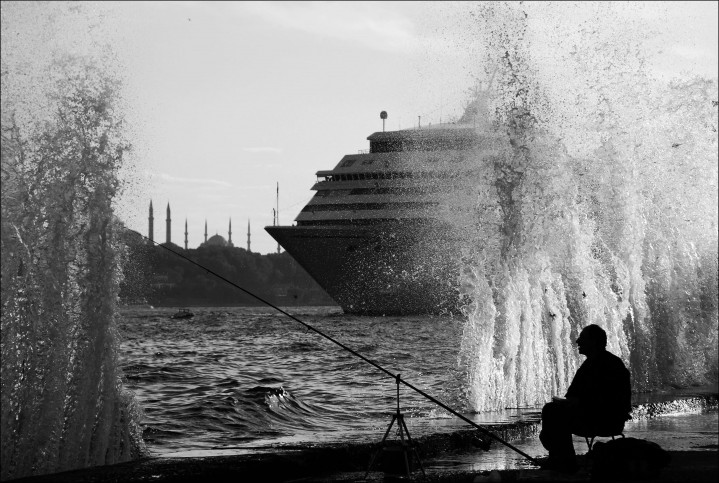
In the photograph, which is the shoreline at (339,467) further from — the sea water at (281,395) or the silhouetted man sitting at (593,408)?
the sea water at (281,395)

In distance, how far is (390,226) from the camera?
66.9m

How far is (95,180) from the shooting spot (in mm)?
9516

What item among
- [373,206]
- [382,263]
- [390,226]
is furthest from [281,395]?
[373,206]

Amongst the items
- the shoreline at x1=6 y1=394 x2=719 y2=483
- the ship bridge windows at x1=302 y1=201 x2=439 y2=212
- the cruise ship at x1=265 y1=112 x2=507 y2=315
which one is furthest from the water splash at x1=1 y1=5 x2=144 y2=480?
the ship bridge windows at x1=302 y1=201 x2=439 y2=212

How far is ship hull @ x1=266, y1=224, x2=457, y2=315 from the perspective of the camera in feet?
216

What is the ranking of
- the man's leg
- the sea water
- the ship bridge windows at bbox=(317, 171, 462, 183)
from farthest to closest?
1. the ship bridge windows at bbox=(317, 171, 462, 183)
2. the sea water
3. the man's leg

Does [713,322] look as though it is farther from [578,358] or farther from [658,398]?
[658,398]

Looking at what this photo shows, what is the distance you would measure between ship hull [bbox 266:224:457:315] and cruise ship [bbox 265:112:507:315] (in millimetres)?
66

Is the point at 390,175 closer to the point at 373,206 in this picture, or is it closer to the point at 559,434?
the point at 373,206

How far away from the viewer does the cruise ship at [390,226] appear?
214 ft

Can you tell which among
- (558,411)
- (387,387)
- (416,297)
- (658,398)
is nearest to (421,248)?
(416,297)

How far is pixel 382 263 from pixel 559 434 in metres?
62.3

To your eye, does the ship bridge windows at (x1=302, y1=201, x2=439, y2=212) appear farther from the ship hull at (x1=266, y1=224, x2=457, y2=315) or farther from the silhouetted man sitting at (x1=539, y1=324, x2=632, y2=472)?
the silhouetted man sitting at (x1=539, y1=324, x2=632, y2=472)

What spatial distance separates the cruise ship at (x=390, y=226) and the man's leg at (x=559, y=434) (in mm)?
55172
